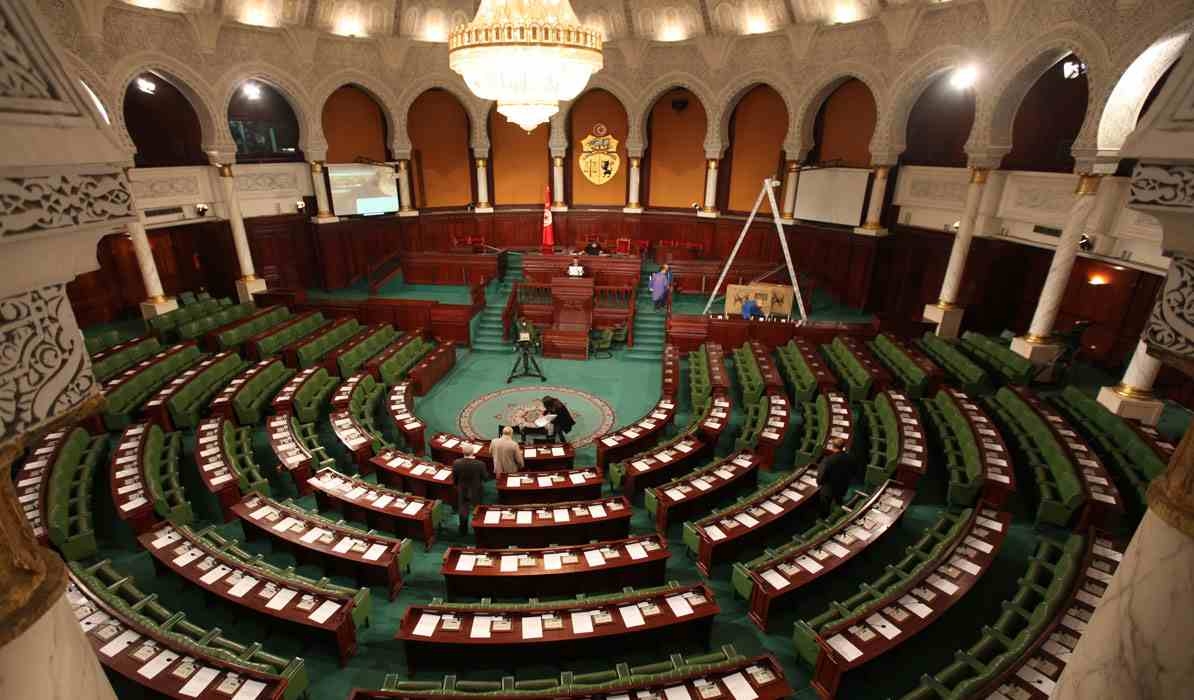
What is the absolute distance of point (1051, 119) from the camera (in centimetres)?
1289

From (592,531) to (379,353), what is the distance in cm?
846

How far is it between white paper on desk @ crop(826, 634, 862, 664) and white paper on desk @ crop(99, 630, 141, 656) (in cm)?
643

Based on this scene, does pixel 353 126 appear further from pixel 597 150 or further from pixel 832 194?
pixel 832 194

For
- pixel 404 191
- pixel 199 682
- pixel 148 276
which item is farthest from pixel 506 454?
pixel 404 191

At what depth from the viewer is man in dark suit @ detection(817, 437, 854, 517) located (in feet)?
24.9

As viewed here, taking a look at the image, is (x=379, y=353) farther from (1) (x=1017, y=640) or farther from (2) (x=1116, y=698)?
(2) (x=1116, y=698)

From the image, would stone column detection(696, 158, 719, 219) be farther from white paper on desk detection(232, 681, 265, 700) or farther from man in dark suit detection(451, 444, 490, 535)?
white paper on desk detection(232, 681, 265, 700)

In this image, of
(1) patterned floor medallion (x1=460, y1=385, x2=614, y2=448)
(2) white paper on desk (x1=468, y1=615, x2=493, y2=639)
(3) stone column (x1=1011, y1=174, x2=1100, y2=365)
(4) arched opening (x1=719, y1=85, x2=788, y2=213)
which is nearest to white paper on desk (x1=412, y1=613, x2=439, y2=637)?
(2) white paper on desk (x1=468, y1=615, x2=493, y2=639)

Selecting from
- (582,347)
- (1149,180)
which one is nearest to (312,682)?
(1149,180)

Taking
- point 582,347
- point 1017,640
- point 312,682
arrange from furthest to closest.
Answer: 1. point 582,347
2. point 312,682
3. point 1017,640

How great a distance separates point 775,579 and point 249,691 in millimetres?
5138

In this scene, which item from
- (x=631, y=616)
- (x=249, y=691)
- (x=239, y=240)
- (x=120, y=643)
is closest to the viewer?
(x=249, y=691)

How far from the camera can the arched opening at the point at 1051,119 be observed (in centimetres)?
1236

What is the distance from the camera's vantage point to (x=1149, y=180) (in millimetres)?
1820
